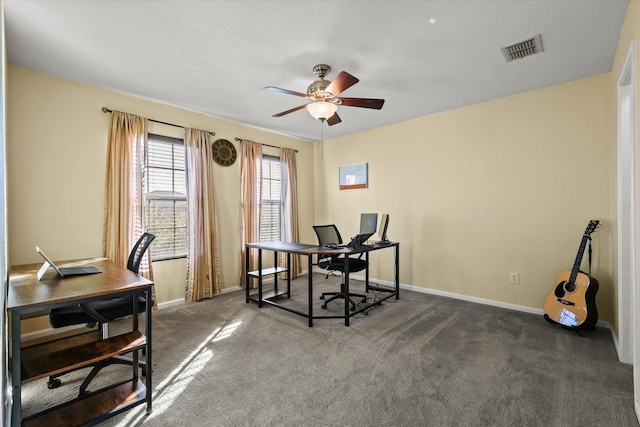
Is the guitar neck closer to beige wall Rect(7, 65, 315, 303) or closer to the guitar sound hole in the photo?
the guitar sound hole

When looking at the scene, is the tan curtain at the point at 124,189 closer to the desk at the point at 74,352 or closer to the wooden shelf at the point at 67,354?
the desk at the point at 74,352

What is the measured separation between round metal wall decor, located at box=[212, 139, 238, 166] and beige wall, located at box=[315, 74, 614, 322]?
2.26m

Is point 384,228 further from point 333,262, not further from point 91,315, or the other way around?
point 91,315

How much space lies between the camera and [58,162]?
3062 millimetres

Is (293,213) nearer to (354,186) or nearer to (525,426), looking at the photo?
(354,186)

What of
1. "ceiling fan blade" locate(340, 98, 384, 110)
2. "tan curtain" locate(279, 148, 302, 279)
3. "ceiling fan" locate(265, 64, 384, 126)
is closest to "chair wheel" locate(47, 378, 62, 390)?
"ceiling fan" locate(265, 64, 384, 126)

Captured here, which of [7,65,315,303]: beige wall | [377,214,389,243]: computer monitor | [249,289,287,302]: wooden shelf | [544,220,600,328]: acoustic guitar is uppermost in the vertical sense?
[7,65,315,303]: beige wall

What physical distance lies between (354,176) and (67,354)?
14.6ft

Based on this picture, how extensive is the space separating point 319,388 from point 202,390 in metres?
0.83

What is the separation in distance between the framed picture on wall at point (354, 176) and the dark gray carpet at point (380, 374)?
8.22ft

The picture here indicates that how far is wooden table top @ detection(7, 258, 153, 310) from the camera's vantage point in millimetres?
1603

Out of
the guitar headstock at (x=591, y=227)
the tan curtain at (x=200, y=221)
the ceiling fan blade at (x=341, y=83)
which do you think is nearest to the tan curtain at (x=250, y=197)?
the tan curtain at (x=200, y=221)

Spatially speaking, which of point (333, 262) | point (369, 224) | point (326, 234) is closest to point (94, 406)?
point (333, 262)

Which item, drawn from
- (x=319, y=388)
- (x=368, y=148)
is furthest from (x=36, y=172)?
(x=368, y=148)
